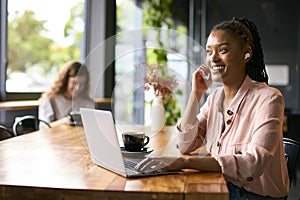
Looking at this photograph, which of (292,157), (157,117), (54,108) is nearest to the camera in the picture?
(292,157)

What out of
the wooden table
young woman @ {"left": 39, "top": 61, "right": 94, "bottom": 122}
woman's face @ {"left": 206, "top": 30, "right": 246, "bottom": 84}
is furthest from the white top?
woman's face @ {"left": 206, "top": 30, "right": 246, "bottom": 84}

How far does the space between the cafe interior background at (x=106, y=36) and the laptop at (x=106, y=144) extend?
2.95 ft

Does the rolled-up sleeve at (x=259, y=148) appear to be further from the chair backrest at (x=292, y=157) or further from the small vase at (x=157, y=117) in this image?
the small vase at (x=157, y=117)

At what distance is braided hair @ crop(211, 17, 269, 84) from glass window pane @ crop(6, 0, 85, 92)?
280 centimetres

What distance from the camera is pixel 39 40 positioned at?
464 centimetres

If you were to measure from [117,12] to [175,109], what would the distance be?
148cm

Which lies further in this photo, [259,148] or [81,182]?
[259,148]

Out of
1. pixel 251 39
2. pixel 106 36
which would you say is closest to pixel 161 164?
pixel 251 39

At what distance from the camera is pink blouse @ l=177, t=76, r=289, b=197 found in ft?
4.88

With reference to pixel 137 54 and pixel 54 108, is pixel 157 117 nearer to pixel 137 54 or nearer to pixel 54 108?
pixel 137 54

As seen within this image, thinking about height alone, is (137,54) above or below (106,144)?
above

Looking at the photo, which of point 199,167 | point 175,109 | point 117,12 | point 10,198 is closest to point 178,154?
point 199,167

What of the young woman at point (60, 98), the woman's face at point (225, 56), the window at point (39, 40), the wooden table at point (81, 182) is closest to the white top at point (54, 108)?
the young woman at point (60, 98)

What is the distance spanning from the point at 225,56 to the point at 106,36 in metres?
4.07
